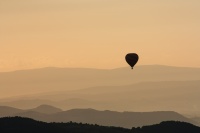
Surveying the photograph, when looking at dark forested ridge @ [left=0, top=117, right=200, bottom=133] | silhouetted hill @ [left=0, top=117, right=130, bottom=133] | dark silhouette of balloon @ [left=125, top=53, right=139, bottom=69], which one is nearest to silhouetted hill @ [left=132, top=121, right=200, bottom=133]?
dark forested ridge @ [left=0, top=117, right=200, bottom=133]

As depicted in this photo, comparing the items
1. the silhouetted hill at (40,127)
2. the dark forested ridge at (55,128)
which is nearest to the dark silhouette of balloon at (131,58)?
the dark forested ridge at (55,128)

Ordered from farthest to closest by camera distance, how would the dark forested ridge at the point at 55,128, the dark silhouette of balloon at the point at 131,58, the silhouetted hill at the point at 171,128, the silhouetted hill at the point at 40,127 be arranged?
the dark silhouette of balloon at the point at 131,58
the silhouetted hill at the point at 171,128
the dark forested ridge at the point at 55,128
the silhouetted hill at the point at 40,127

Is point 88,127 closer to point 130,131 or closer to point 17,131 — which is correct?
point 130,131

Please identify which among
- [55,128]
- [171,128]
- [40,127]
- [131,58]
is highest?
[131,58]

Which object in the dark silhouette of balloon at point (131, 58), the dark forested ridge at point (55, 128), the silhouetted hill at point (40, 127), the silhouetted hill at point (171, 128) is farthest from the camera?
the dark silhouette of balloon at point (131, 58)

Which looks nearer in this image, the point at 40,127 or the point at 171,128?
the point at 40,127

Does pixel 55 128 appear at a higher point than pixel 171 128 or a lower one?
lower

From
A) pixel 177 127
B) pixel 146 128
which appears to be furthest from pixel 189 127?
pixel 146 128

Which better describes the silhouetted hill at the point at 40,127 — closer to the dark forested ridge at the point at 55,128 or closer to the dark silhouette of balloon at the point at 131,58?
the dark forested ridge at the point at 55,128

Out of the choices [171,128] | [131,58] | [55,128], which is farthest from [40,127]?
[171,128]

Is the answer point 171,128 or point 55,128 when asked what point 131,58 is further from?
point 55,128

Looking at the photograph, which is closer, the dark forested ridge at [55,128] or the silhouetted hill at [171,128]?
the dark forested ridge at [55,128]
